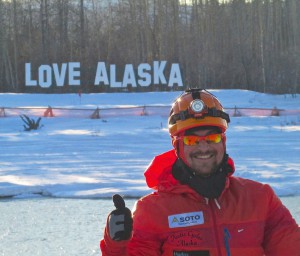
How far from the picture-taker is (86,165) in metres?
11.6

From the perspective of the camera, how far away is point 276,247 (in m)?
2.50

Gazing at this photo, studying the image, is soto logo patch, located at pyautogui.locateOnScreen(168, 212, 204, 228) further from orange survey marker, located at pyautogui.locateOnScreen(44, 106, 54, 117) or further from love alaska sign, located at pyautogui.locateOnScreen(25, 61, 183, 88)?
love alaska sign, located at pyautogui.locateOnScreen(25, 61, 183, 88)

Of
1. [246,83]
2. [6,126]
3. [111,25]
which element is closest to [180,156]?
[6,126]

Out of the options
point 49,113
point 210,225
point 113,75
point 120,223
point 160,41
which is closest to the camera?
point 120,223

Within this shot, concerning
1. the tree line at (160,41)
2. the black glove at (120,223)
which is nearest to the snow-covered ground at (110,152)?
the black glove at (120,223)

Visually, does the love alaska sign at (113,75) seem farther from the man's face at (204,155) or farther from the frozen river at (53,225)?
the man's face at (204,155)

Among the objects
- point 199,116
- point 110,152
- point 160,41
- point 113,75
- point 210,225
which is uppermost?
point 160,41

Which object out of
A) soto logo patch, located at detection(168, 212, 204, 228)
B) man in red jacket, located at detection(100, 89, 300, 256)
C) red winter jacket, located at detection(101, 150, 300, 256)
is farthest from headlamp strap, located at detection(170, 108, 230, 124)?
soto logo patch, located at detection(168, 212, 204, 228)

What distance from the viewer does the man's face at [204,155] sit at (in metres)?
2.51

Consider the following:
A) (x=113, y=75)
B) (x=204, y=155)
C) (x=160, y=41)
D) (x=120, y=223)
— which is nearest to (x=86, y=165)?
(x=204, y=155)

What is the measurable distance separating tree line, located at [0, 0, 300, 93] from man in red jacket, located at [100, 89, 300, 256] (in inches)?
→ 1426

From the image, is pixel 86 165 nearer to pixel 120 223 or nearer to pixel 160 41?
pixel 120 223

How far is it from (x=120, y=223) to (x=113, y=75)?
3482 centimetres

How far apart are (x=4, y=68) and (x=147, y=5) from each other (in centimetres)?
1322
